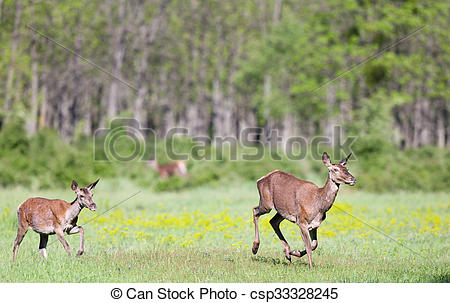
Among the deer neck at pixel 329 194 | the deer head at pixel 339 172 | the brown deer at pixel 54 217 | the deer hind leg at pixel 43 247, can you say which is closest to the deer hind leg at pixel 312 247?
the deer neck at pixel 329 194

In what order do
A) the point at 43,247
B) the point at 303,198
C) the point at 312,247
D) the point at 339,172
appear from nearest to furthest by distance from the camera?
1. the point at 339,172
2. the point at 303,198
3. the point at 312,247
4. the point at 43,247

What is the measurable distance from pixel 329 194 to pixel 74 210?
3510mm

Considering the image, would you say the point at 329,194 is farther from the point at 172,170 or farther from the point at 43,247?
the point at 172,170

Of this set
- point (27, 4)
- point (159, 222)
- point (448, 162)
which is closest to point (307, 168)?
point (448, 162)

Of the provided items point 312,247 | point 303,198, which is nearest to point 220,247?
point 312,247

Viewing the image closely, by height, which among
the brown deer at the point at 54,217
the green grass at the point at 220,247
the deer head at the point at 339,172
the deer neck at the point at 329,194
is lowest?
the green grass at the point at 220,247

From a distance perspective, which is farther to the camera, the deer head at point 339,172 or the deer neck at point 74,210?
the deer neck at point 74,210

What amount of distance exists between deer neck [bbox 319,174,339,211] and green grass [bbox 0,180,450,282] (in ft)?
3.37

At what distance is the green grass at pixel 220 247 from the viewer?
859cm

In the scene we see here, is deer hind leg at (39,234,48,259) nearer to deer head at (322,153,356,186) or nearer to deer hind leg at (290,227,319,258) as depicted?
deer hind leg at (290,227,319,258)

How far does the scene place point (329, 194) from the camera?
27.1 ft

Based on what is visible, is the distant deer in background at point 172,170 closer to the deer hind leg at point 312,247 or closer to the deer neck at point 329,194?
the deer hind leg at point 312,247

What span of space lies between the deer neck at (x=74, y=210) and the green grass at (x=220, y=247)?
86 centimetres

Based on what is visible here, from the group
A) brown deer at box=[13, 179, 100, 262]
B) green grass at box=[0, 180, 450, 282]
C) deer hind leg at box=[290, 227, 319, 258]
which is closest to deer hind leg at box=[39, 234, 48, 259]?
green grass at box=[0, 180, 450, 282]
